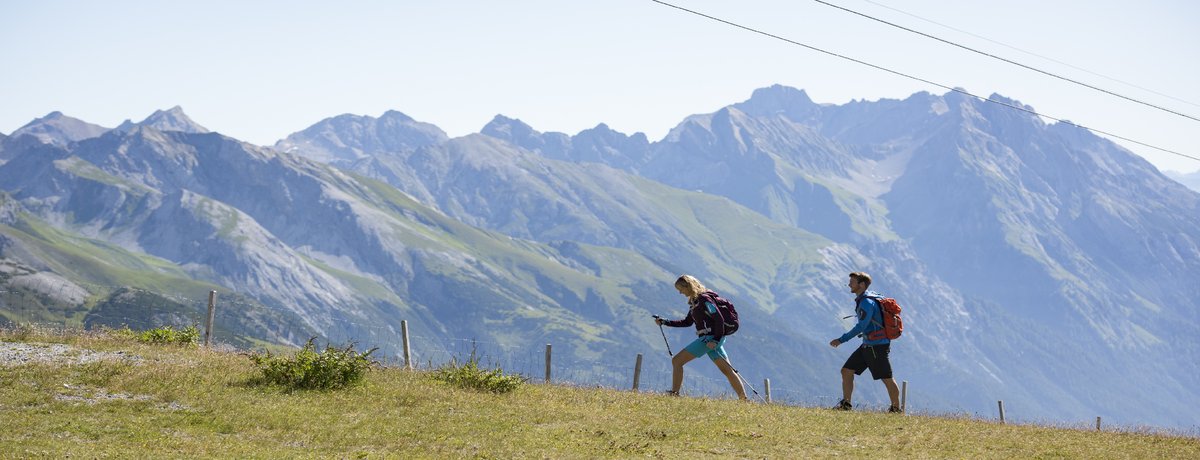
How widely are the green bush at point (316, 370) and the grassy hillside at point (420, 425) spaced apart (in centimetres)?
43

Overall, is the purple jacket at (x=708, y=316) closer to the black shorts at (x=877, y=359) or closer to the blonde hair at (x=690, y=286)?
the blonde hair at (x=690, y=286)

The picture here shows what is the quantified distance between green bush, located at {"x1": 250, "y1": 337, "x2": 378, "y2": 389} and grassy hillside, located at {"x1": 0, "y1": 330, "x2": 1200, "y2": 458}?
0.43 metres

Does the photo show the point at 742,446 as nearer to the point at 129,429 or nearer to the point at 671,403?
the point at 671,403

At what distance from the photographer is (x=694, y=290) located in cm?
2272

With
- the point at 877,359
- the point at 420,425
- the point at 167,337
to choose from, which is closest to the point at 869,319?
the point at 877,359

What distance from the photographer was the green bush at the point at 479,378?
72.8 feet

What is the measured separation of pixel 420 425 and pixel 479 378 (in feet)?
14.4

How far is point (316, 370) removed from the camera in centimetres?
2105

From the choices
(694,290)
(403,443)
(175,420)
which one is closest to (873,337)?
(694,290)

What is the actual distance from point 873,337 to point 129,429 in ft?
48.0

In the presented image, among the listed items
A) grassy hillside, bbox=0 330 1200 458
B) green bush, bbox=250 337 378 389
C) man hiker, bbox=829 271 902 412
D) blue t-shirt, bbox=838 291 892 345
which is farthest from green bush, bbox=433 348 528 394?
blue t-shirt, bbox=838 291 892 345

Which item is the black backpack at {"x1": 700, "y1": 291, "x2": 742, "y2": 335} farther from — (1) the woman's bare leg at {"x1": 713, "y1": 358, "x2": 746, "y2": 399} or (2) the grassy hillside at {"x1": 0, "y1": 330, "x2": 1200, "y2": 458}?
(2) the grassy hillside at {"x1": 0, "y1": 330, "x2": 1200, "y2": 458}

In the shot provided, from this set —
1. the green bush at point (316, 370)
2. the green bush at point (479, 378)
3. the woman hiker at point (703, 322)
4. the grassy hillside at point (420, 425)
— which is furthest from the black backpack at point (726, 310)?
the green bush at point (316, 370)

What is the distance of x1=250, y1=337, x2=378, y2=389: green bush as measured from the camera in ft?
69.1
